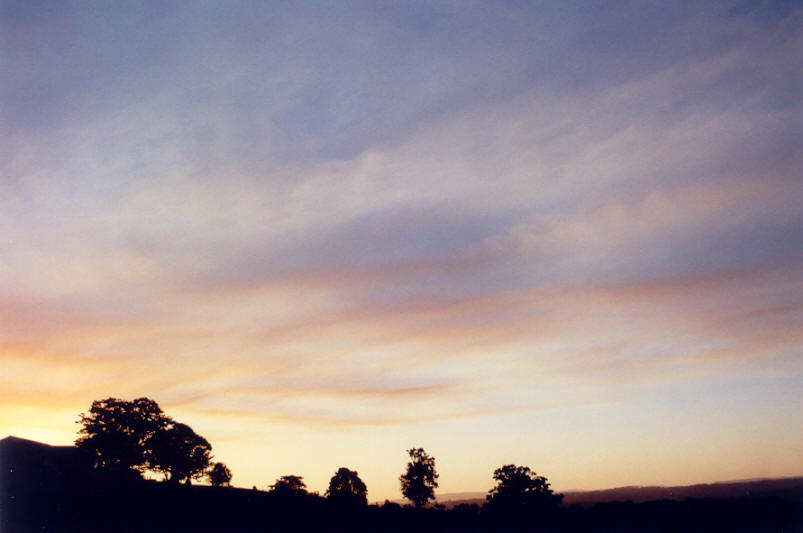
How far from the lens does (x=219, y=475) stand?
460 ft

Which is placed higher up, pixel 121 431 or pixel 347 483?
pixel 121 431

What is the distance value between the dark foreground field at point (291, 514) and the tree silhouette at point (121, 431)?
142ft

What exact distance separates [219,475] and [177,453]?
52.0 metres

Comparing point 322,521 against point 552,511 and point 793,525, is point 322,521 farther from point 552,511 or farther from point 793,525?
point 793,525

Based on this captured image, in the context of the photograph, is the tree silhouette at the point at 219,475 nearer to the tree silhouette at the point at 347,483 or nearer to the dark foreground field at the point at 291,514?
the tree silhouette at the point at 347,483

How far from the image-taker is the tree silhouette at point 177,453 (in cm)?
9194

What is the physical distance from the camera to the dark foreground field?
36.9 meters

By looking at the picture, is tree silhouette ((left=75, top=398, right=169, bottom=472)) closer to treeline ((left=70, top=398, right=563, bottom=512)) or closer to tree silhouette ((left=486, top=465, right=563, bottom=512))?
treeline ((left=70, top=398, right=563, bottom=512))

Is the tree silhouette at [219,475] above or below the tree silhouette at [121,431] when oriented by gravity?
below

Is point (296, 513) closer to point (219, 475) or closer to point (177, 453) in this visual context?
point (177, 453)

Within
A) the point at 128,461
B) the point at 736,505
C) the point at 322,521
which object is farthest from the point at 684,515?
the point at 128,461

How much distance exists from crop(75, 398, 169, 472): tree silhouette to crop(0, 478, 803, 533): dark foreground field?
4325 centimetres

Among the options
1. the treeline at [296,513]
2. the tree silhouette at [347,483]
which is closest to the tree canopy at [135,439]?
the treeline at [296,513]

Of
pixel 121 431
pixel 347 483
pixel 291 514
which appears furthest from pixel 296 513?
pixel 347 483
